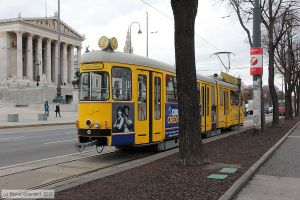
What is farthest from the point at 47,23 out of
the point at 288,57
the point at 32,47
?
the point at 288,57

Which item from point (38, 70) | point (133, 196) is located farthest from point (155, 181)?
point (38, 70)

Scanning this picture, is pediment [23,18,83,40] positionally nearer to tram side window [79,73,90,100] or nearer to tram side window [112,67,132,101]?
tram side window [79,73,90,100]

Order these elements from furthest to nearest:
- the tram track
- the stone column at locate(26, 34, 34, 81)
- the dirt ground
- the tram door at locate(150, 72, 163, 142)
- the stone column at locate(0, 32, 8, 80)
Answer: the stone column at locate(26, 34, 34, 81) < the stone column at locate(0, 32, 8, 80) < the tram door at locate(150, 72, 163, 142) < the tram track < the dirt ground

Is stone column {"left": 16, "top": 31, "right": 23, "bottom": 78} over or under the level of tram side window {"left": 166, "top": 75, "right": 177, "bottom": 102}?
over

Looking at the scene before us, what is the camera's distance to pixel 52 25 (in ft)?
353

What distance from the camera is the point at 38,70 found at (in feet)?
345

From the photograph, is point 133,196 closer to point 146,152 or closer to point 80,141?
point 80,141

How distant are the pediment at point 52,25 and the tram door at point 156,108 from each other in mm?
90995

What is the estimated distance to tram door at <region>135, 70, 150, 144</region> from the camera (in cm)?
1305

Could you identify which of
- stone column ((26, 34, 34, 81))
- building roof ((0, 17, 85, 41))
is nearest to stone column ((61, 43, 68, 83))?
building roof ((0, 17, 85, 41))

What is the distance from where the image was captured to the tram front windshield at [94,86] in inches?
487

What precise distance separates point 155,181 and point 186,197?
4.52 ft

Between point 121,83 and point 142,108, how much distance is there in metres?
1.15

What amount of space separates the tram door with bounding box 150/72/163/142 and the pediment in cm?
9100
